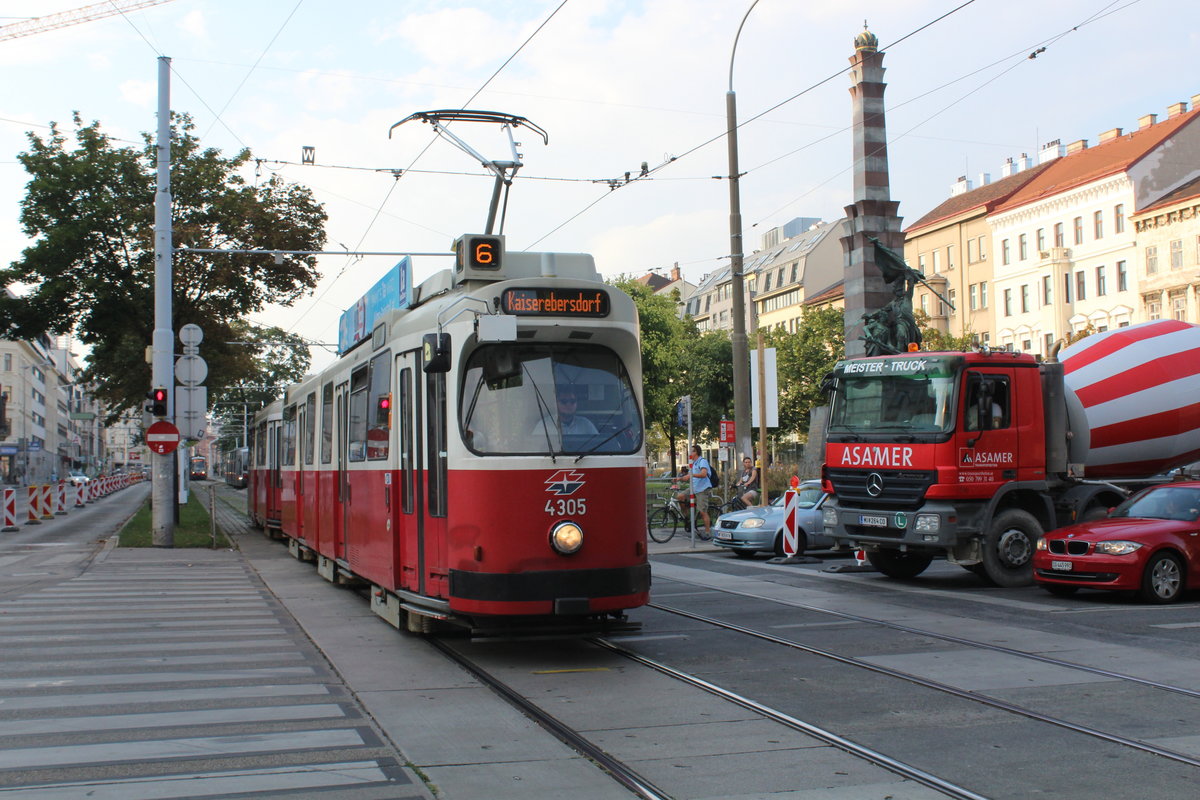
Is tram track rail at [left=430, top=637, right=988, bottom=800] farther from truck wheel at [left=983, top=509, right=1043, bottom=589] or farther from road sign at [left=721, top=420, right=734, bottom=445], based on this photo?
road sign at [left=721, top=420, right=734, bottom=445]

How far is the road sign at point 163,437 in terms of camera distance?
74.4 ft

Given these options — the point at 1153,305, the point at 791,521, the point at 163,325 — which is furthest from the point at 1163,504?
the point at 1153,305

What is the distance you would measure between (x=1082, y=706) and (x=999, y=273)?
6584 cm

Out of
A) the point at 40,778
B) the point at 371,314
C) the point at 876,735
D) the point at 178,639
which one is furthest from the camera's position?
the point at 371,314

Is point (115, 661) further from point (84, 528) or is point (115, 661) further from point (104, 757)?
point (84, 528)

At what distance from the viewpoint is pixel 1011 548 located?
1515 cm

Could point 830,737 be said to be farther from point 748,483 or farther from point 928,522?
point 748,483

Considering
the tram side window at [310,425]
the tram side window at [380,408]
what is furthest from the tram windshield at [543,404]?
the tram side window at [310,425]

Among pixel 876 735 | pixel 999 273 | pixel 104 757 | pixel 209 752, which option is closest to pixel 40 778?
pixel 104 757

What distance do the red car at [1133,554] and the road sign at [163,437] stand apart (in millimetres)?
16211

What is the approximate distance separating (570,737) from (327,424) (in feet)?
31.2

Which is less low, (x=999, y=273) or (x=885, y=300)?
(x=999, y=273)

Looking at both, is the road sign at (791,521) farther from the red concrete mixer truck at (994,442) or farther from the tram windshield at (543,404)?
the tram windshield at (543,404)

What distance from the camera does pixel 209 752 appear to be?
667cm
